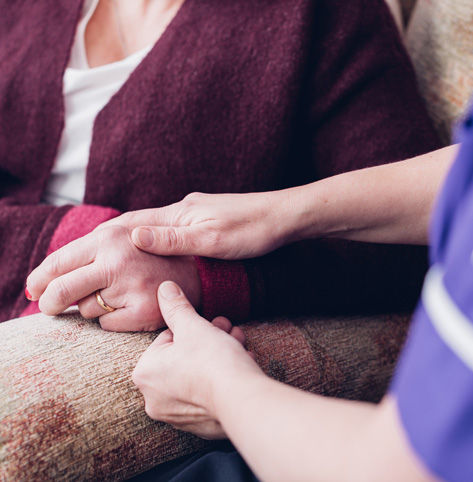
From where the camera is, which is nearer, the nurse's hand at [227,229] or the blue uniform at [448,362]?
the blue uniform at [448,362]

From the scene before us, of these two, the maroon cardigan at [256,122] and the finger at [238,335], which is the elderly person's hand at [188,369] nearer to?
the finger at [238,335]

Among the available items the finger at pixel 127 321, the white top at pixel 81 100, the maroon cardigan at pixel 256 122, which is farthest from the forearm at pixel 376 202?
the white top at pixel 81 100

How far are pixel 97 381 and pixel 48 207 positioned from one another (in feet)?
1.25

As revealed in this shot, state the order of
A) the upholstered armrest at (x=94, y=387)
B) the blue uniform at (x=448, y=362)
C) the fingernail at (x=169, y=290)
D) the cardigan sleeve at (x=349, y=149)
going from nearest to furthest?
the blue uniform at (x=448, y=362)
the upholstered armrest at (x=94, y=387)
the fingernail at (x=169, y=290)
the cardigan sleeve at (x=349, y=149)

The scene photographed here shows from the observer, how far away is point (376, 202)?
2.21ft

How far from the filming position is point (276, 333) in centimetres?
72

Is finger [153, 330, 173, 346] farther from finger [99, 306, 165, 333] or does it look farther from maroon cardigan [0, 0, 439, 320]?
maroon cardigan [0, 0, 439, 320]

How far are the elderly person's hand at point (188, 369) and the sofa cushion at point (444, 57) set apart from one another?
1.90ft

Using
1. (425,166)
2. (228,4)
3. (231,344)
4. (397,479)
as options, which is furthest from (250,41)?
(397,479)

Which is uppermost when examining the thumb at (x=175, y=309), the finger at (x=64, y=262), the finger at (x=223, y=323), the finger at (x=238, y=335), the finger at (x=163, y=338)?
the finger at (x=64, y=262)

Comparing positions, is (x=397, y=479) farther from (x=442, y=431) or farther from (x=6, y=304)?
(x=6, y=304)

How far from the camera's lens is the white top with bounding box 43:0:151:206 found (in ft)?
3.13

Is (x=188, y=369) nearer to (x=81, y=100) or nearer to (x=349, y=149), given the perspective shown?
(x=349, y=149)

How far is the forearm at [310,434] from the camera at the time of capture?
32 centimetres
